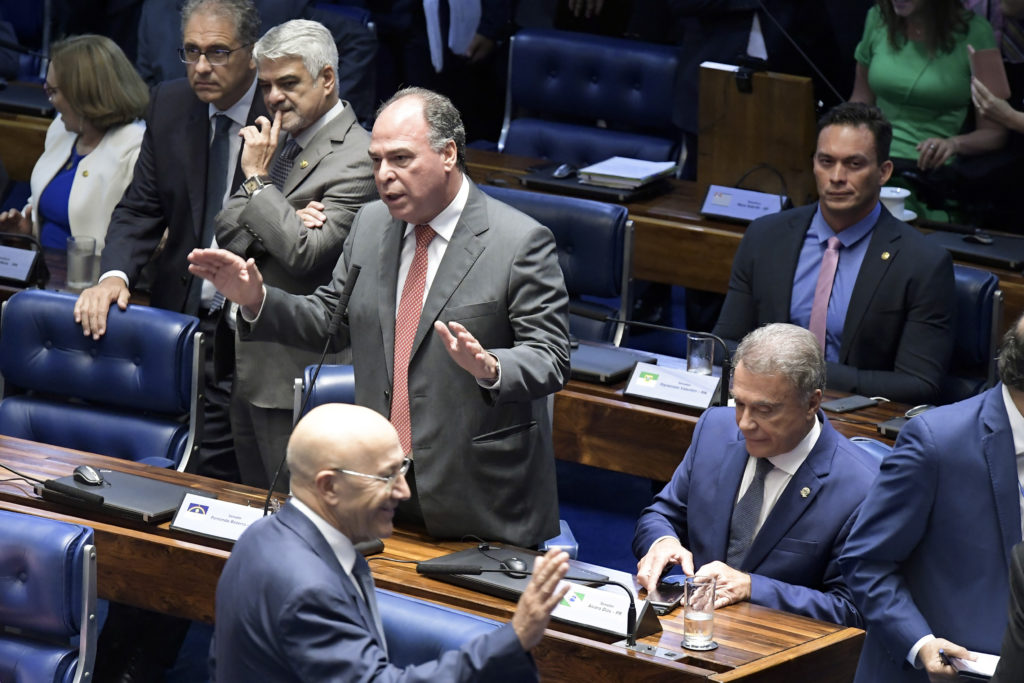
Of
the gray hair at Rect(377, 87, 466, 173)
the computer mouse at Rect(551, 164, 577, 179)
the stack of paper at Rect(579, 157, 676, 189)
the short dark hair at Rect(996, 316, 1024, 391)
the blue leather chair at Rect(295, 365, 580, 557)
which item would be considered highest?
the gray hair at Rect(377, 87, 466, 173)

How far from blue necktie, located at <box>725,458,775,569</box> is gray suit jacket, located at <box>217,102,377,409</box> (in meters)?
1.05

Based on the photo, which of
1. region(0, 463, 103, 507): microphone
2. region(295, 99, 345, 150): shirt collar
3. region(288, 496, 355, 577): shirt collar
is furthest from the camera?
region(295, 99, 345, 150): shirt collar

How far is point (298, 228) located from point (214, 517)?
0.73 m

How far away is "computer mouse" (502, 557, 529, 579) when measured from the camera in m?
2.71

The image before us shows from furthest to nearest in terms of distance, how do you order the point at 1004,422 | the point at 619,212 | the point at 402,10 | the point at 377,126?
the point at 402,10
the point at 619,212
the point at 377,126
the point at 1004,422

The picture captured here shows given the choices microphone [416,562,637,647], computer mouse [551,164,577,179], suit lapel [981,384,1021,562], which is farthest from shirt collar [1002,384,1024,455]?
computer mouse [551,164,577,179]

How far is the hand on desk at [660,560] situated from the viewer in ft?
9.14

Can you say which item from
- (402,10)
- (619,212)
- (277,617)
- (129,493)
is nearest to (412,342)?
(129,493)

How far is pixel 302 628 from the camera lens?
6.43ft

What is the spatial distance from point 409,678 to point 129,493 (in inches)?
49.5

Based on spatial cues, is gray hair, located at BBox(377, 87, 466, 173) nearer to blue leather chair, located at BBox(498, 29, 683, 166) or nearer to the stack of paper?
the stack of paper

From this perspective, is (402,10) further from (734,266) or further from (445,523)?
(445,523)

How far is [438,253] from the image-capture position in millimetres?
2828

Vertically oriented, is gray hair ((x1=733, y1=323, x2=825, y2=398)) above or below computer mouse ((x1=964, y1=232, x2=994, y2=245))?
above
